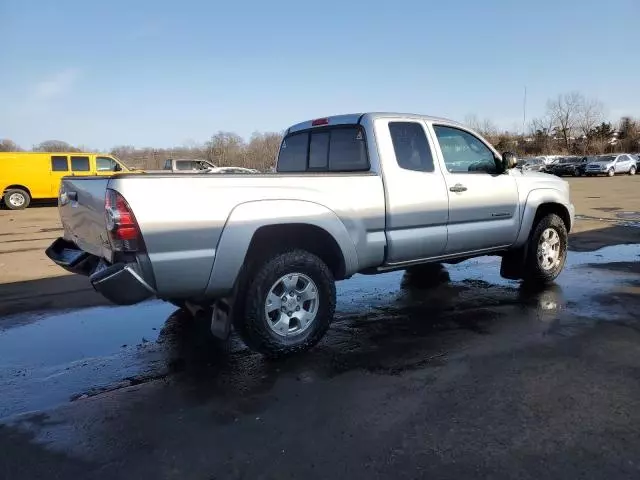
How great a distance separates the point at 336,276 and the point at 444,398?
1534 mm

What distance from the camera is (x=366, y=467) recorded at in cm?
270

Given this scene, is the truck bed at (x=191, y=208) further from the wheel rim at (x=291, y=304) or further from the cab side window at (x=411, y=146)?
the cab side window at (x=411, y=146)

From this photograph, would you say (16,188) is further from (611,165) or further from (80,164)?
(611,165)

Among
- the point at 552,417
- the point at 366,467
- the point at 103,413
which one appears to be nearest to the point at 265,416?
the point at 366,467

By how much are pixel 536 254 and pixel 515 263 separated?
0.27m

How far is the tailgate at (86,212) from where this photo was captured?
3699mm

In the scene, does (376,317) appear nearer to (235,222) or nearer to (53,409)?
(235,222)

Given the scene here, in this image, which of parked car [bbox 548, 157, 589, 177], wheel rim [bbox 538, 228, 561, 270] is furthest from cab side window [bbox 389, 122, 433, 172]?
parked car [bbox 548, 157, 589, 177]

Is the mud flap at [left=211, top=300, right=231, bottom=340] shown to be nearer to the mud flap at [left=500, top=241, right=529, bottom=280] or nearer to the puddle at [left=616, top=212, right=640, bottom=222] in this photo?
the mud flap at [left=500, top=241, right=529, bottom=280]

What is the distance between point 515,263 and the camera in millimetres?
6418

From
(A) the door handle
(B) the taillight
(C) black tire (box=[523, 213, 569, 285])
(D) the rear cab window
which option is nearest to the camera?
(B) the taillight

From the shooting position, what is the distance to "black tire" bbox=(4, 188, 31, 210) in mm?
19000

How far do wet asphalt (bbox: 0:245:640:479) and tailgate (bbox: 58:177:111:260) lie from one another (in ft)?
3.28

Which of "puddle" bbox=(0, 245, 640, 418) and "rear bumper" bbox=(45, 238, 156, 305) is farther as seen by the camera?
"puddle" bbox=(0, 245, 640, 418)
